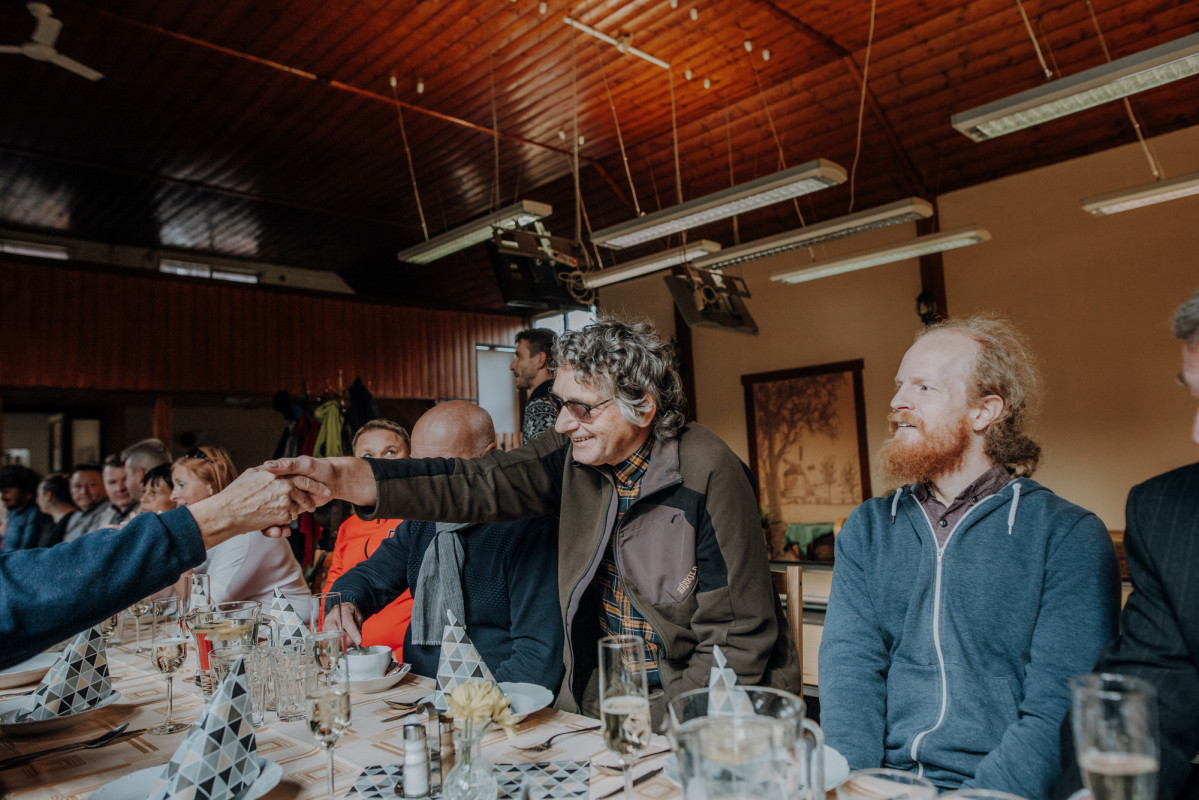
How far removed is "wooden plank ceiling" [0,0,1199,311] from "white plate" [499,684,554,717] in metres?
4.97

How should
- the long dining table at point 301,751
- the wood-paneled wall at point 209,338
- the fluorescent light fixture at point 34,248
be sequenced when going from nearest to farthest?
the long dining table at point 301,751, the wood-paneled wall at point 209,338, the fluorescent light fixture at point 34,248

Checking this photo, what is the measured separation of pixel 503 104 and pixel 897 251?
11.8 feet

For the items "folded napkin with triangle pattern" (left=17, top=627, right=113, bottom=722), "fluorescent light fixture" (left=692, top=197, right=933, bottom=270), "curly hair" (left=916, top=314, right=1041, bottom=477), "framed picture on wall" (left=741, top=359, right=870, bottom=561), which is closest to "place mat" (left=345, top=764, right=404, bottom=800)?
"folded napkin with triangle pattern" (left=17, top=627, right=113, bottom=722)

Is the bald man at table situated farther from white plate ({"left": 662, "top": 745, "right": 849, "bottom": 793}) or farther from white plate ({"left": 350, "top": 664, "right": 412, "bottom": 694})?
white plate ({"left": 662, "top": 745, "right": 849, "bottom": 793})

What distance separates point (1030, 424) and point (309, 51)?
5.77 metres

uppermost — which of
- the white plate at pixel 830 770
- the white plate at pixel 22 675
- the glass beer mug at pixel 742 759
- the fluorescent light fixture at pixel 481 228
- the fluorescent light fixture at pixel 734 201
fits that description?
the fluorescent light fixture at pixel 481 228

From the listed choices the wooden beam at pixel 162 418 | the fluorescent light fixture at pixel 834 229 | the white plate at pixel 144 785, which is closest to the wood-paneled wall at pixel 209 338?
the wooden beam at pixel 162 418

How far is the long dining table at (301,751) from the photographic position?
127cm

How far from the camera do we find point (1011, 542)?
1.61 metres

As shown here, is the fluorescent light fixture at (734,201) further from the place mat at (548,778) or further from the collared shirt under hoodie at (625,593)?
the place mat at (548,778)

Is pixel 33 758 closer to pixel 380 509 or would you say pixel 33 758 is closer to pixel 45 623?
pixel 45 623

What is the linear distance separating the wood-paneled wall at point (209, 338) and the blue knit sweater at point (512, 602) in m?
7.40

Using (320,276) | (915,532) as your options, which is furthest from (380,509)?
(320,276)

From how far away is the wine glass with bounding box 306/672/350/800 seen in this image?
1152mm
